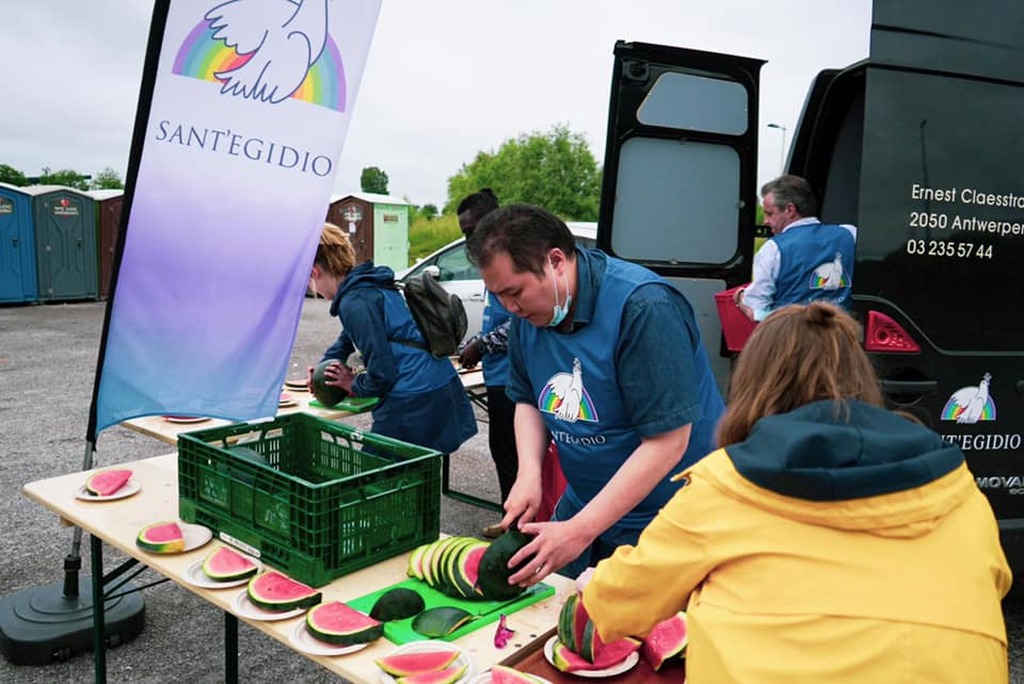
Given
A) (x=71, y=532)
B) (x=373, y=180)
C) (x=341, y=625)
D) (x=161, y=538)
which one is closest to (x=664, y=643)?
(x=341, y=625)

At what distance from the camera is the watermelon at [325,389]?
4.14m

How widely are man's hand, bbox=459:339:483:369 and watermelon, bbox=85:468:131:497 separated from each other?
1904 mm

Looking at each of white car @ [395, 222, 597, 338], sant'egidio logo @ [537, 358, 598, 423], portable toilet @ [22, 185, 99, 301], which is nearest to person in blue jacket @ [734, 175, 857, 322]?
sant'egidio logo @ [537, 358, 598, 423]

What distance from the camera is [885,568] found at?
1.23 meters

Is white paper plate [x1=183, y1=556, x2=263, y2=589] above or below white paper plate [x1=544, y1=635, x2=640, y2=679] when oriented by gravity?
below

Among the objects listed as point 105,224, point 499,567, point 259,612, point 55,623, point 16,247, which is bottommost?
point 55,623

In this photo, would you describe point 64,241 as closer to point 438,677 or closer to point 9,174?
point 438,677

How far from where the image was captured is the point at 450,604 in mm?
2062

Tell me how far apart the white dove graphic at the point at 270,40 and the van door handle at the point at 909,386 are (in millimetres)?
2467

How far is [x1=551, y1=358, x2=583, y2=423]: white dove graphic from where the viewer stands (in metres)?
2.21

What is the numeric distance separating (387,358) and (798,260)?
2356mm

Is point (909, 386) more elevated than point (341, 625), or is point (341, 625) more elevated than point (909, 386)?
point (909, 386)

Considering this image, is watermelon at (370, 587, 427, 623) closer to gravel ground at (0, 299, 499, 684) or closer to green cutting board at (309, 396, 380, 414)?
gravel ground at (0, 299, 499, 684)

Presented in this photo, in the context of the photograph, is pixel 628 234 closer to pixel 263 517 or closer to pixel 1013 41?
pixel 1013 41
